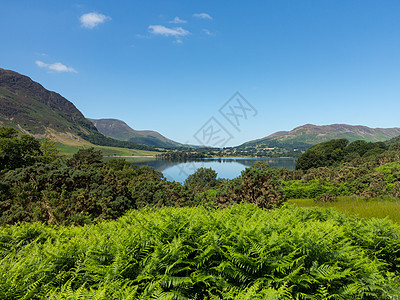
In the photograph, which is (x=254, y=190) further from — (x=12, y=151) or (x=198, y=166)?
(x=12, y=151)

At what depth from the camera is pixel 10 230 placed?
204 inches

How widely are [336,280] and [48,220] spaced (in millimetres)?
10470

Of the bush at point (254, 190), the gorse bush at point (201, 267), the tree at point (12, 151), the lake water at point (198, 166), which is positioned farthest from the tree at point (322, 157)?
the gorse bush at point (201, 267)

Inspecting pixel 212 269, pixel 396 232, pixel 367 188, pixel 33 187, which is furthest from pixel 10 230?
pixel 367 188

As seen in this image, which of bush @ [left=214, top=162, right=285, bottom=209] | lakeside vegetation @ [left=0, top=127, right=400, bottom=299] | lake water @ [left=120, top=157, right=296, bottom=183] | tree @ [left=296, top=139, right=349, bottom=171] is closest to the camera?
lakeside vegetation @ [left=0, top=127, right=400, bottom=299]

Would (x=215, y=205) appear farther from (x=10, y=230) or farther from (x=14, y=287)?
(x=14, y=287)

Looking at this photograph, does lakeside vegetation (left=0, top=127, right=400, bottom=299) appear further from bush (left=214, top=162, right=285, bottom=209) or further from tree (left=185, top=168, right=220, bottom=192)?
tree (left=185, top=168, right=220, bottom=192)

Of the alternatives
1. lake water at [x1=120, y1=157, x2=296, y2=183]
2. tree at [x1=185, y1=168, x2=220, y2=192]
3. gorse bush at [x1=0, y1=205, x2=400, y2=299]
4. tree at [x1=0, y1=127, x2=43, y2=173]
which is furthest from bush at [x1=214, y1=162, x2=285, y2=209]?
tree at [x1=0, y1=127, x2=43, y2=173]

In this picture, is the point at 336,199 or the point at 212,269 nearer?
the point at 212,269

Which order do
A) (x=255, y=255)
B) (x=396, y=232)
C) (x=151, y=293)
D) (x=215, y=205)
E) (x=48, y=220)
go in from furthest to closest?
(x=215, y=205) < (x=48, y=220) < (x=396, y=232) < (x=255, y=255) < (x=151, y=293)

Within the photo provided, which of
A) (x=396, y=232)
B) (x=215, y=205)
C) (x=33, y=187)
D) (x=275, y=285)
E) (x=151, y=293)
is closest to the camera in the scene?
(x=151, y=293)

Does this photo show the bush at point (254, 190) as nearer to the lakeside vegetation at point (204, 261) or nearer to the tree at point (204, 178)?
the lakeside vegetation at point (204, 261)

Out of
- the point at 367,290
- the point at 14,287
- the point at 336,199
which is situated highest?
the point at 14,287

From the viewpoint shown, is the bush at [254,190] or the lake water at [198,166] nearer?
the bush at [254,190]
